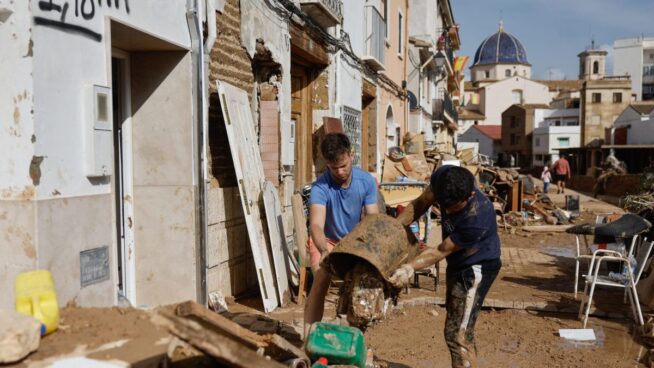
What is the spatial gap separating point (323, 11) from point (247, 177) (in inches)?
141

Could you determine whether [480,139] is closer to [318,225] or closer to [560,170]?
[560,170]

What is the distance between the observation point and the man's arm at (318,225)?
4.38 meters

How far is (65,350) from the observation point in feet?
10.0

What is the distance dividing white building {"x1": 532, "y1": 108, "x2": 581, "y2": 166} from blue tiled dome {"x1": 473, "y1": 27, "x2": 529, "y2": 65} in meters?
22.4

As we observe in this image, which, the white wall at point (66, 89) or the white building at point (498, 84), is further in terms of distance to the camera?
the white building at point (498, 84)

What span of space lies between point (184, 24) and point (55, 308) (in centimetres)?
288

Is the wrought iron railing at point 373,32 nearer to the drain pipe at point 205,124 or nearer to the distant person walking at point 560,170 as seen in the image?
the drain pipe at point 205,124

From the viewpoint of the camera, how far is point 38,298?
3240 millimetres

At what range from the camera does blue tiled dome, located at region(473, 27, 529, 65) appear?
86.4 m

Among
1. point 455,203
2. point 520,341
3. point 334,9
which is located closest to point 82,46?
point 455,203

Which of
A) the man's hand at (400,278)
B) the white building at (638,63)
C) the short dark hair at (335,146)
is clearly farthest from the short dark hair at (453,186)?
the white building at (638,63)

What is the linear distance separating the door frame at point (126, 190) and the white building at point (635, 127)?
143ft

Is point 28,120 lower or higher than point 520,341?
higher

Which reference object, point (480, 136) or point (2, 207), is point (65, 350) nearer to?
point (2, 207)
